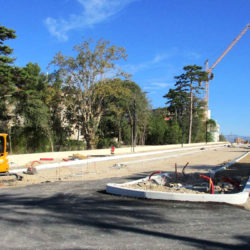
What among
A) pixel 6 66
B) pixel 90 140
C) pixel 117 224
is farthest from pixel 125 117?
pixel 117 224

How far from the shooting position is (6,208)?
7.51 metres

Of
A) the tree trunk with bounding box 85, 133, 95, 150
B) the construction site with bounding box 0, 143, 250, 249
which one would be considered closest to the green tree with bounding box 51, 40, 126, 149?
the tree trunk with bounding box 85, 133, 95, 150

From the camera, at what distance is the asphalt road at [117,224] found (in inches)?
195

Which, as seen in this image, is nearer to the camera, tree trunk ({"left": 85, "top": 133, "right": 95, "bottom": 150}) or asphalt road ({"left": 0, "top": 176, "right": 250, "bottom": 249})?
asphalt road ({"left": 0, "top": 176, "right": 250, "bottom": 249})

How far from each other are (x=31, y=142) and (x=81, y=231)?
3234 cm

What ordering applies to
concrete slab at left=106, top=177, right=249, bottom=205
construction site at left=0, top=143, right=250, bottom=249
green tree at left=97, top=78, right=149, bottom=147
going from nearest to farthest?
construction site at left=0, top=143, right=250, bottom=249
concrete slab at left=106, top=177, right=249, bottom=205
green tree at left=97, top=78, right=149, bottom=147

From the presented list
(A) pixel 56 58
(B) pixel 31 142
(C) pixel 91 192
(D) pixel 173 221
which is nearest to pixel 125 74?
(A) pixel 56 58

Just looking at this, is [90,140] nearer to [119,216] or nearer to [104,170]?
[104,170]

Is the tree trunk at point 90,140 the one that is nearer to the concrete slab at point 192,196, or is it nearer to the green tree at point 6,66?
the green tree at point 6,66

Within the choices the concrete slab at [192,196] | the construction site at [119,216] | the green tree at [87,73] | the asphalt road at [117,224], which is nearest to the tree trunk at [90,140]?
the green tree at [87,73]

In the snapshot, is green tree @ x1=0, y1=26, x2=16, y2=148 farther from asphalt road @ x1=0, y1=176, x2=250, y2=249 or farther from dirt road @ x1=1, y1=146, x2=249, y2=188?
asphalt road @ x1=0, y1=176, x2=250, y2=249

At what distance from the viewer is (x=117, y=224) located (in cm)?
597

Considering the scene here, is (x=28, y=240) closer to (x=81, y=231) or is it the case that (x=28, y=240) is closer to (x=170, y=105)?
(x=81, y=231)

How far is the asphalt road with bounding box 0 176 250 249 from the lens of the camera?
195 inches
